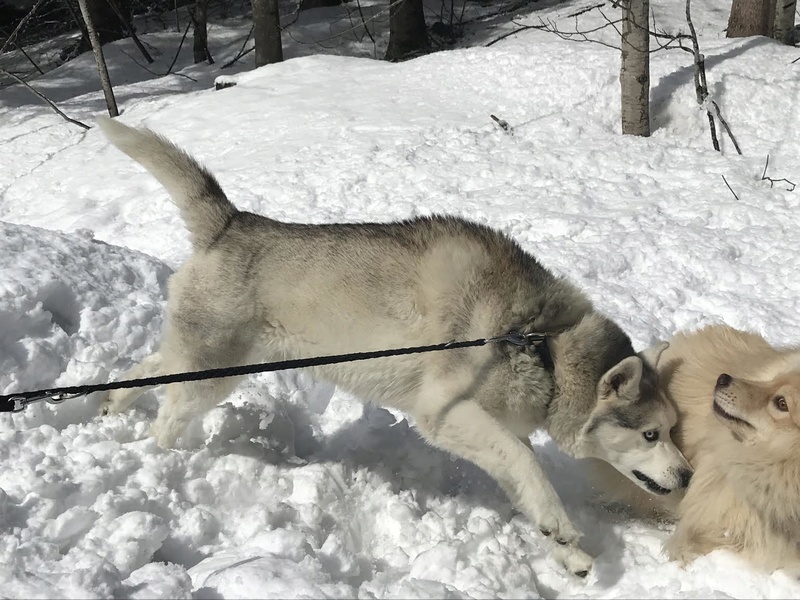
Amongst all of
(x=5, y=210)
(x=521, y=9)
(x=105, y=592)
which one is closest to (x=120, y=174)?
(x=5, y=210)

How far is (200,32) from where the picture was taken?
16.9 metres

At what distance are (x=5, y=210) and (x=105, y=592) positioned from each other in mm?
7892

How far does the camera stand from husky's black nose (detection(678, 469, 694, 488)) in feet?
11.3

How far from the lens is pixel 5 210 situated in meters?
8.83

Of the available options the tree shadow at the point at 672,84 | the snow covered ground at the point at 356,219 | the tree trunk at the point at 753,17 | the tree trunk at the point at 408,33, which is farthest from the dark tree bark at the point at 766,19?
the tree trunk at the point at 408,33

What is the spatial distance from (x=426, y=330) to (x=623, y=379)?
41.1 inches

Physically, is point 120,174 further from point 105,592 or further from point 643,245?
point 105,592

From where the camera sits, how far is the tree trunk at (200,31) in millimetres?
16392

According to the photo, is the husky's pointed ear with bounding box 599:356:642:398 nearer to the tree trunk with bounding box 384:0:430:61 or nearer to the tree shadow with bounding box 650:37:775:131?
the tree shadow with bounding box 650:37:775:131

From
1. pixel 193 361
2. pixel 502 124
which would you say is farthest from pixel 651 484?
pixel 502 124

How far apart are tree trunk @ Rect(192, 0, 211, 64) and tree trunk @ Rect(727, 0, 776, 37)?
→ 11754mm

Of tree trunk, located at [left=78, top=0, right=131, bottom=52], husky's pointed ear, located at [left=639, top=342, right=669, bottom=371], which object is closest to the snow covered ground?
husky's pointed ear, located at [left=639, top=342, right=669, bottom=371]

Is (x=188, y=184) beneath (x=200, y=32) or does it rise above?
beneath

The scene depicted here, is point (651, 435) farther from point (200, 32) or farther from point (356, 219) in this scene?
point (200, 32)
